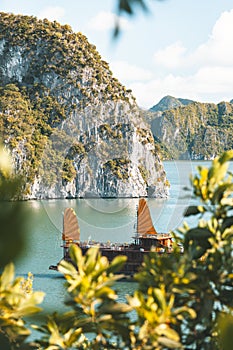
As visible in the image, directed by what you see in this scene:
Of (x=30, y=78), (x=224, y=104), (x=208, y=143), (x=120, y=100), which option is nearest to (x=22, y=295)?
(x=120, y=100)

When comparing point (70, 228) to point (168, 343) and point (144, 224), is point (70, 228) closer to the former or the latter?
point (144, 224)

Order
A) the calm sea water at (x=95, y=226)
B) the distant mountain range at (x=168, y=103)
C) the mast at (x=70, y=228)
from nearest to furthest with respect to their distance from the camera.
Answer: the calm sea water at (x=95, y=226)
the mast at (x=70, y=228)
the distant mountain range at (x=168, y=103)

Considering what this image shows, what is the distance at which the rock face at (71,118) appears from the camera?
39531 mm

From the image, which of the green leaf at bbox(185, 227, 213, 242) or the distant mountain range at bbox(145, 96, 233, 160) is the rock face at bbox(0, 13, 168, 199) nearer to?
the distant mountain range at bbox(145, 96, 233, 160)

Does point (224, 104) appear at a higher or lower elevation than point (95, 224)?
higher

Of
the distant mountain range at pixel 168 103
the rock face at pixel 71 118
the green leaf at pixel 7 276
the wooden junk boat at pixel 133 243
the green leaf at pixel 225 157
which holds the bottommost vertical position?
the wooden junk boat at pixel 133 243

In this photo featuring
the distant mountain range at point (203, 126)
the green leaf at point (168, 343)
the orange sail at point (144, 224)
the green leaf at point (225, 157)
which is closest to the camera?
the green leaf at point (168, 343)

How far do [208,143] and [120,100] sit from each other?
35095 millimetres

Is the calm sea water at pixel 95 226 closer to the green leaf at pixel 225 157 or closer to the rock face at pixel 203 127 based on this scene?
the green leaf at pixel 225 157

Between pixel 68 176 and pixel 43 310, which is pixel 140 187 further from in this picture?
pixel 43 310

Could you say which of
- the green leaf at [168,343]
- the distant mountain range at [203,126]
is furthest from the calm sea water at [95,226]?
the distant mountain range at [203,126]

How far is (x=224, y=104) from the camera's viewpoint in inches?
3334

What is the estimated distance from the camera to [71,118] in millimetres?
42750

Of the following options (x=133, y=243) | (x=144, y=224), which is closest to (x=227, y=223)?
(x=133, y=243)
